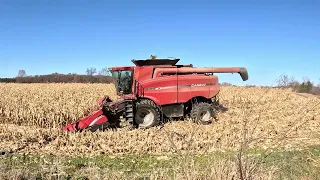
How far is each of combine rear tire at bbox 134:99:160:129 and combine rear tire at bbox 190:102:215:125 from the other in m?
1.37

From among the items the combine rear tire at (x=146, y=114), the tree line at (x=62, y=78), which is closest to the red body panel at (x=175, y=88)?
the combine rear tire at (x=146, y=114)

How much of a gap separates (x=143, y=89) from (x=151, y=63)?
116cm

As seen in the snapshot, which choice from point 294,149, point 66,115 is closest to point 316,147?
point 294,149

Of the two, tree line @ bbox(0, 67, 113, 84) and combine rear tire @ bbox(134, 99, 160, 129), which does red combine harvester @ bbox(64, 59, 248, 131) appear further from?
tree line @ bbox(0, 67, 113, 84)

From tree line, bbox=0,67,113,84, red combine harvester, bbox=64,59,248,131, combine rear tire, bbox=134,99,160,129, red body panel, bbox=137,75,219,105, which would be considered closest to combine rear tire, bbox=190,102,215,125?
red combine harvester, bbox=64,59,248,131

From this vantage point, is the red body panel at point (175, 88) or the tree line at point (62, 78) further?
the tree line at point (62, 78)

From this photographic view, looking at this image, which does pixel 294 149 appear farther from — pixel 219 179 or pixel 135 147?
pixel 219 179

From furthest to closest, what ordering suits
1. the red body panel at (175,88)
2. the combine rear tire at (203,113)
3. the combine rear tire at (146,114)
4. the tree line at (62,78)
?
the tree line at (62,78), the combine rear tire at (203,113), the red body panel at (175,88), the combine rear tire at (146,114)

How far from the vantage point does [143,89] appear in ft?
40.9

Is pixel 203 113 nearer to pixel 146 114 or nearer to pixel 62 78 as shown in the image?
pixel 146 114

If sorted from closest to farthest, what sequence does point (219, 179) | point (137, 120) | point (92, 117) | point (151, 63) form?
point (219, 179), point (92, 117), point (137, 120), point (151, 63)

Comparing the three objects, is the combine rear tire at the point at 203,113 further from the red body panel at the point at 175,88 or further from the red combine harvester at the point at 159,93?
the red body panel at the point at 175,88

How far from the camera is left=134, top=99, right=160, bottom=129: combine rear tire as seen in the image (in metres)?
12.1

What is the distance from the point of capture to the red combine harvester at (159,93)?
12.1 m
